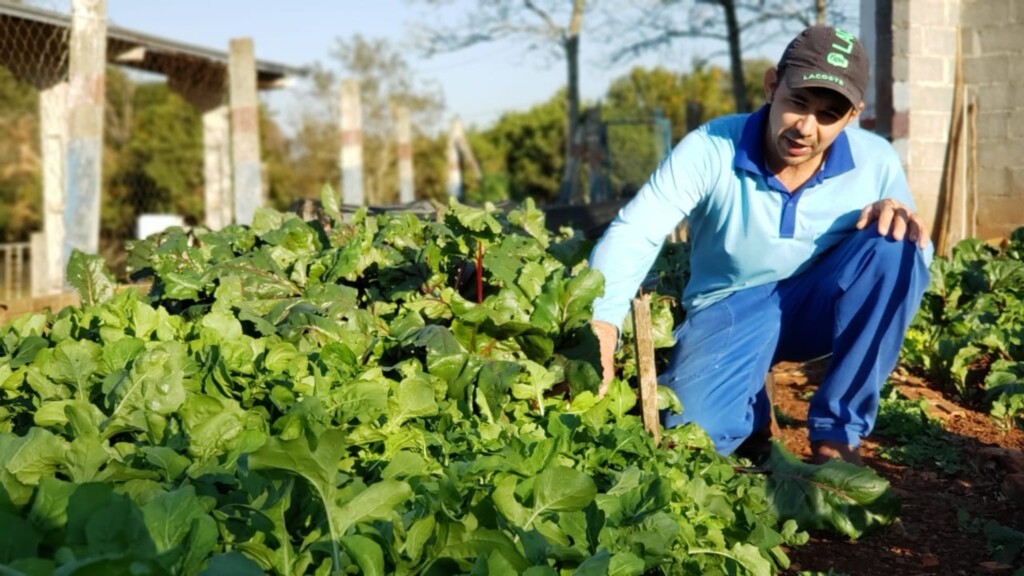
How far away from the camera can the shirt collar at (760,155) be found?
3.54 meters

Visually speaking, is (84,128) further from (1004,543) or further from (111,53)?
(111,53)

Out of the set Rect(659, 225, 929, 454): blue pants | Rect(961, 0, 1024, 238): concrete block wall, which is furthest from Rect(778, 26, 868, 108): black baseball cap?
Rect(961, 0, 1024, 238): concrete block wall

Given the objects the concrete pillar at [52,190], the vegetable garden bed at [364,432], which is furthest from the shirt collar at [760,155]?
the concrete pillar at [52,190]

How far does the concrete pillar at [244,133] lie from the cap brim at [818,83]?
4.86 meters

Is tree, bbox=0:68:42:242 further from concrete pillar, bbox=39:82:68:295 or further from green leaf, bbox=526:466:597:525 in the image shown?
green leaf, bbox=526:466:597:525

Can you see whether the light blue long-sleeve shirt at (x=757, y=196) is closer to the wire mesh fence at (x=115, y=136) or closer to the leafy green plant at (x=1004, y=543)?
the leafy green plant at (x=1004, y=543)

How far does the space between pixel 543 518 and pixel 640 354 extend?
90cm

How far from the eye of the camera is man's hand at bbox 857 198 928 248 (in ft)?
11.1

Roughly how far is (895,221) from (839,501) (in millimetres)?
853

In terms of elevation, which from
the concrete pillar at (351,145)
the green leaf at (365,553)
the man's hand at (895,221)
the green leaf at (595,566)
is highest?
the concrete pillar at (351,145)

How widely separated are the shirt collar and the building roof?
5851 mm

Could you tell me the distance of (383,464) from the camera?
8.35ft

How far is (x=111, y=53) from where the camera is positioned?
38.9ft

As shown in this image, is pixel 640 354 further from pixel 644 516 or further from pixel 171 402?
pixel 171 402
